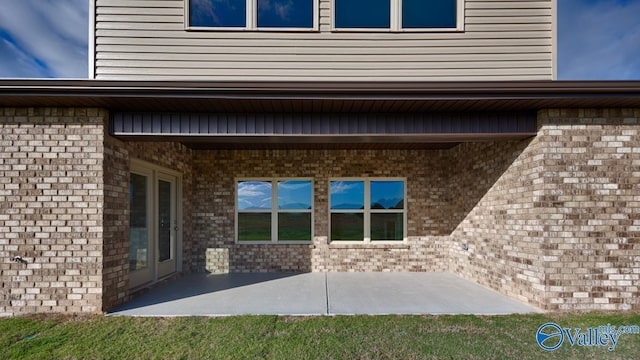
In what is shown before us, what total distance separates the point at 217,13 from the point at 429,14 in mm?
3319

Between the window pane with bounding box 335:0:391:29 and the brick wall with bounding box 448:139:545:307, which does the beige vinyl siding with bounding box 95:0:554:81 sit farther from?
the brick wall with bounding box 448:139:545:307

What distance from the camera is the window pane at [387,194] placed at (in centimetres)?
795

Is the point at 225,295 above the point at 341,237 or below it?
below

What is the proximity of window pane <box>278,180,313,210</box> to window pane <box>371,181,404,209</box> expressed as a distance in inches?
59.5

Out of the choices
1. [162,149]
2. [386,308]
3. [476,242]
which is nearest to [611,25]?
[476,242]

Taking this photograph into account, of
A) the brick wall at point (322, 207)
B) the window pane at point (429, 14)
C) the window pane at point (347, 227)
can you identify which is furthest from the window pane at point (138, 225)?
the window pane at point (429, 14)

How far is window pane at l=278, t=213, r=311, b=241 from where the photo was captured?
782cm

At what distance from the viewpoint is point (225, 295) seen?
566 cm

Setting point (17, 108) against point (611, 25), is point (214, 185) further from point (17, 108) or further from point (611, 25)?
point (611, 25)

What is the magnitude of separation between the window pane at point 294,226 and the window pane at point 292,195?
0.20 metres

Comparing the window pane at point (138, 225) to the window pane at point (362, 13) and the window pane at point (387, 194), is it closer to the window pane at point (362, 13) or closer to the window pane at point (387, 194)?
the window pane at point (362, 13)

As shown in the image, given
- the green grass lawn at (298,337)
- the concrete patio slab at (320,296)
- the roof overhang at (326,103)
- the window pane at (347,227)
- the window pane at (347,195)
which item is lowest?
the concrete patio slab at (320,296)

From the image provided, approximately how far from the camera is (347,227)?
311 inches

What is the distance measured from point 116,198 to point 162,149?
1695 millimetres
